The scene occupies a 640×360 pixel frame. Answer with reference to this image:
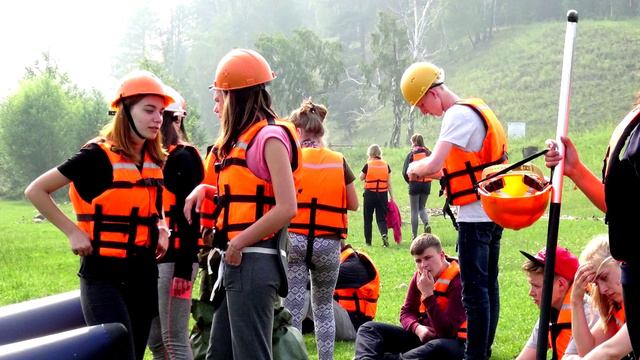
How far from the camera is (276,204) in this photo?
12.1 ft

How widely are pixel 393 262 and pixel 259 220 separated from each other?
948 centimetres

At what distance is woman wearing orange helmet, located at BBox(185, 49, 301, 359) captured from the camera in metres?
3.70

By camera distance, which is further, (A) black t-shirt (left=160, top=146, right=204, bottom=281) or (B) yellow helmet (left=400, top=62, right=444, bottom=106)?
(B) yellow helmet (left=400, top=62, right=444, bottom=106)

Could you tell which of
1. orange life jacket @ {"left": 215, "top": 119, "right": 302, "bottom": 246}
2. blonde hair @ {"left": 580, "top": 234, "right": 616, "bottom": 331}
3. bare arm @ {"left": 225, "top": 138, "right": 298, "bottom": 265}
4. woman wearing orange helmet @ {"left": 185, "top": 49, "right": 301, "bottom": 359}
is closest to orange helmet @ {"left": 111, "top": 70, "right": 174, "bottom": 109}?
woman wearing orange helmet @ {"left": 185, "top": 49, "right": 301, "bottom": 359}

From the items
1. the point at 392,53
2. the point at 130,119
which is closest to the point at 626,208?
the point at 130,119

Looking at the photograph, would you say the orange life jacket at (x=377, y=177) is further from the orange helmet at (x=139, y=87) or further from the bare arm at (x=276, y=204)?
the bare arm at (x=276, y=204)

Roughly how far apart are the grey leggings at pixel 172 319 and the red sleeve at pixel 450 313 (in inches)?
74.1

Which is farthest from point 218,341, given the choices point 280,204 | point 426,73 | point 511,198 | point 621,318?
point 426,73

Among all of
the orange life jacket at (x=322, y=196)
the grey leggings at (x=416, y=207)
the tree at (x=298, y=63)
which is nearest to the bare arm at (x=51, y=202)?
the orange life jacket at (x=322, y=196)

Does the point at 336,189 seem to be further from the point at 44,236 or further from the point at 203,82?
the point at 203,82

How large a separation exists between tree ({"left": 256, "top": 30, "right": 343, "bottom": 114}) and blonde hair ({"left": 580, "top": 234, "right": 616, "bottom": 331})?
48.7 m

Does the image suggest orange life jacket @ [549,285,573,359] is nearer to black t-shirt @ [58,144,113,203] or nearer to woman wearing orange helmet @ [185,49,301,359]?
woman wearing orange helmet @ [185,49,301,359]

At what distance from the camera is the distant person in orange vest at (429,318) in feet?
20.0

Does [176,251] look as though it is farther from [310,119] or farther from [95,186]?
[310,119]
